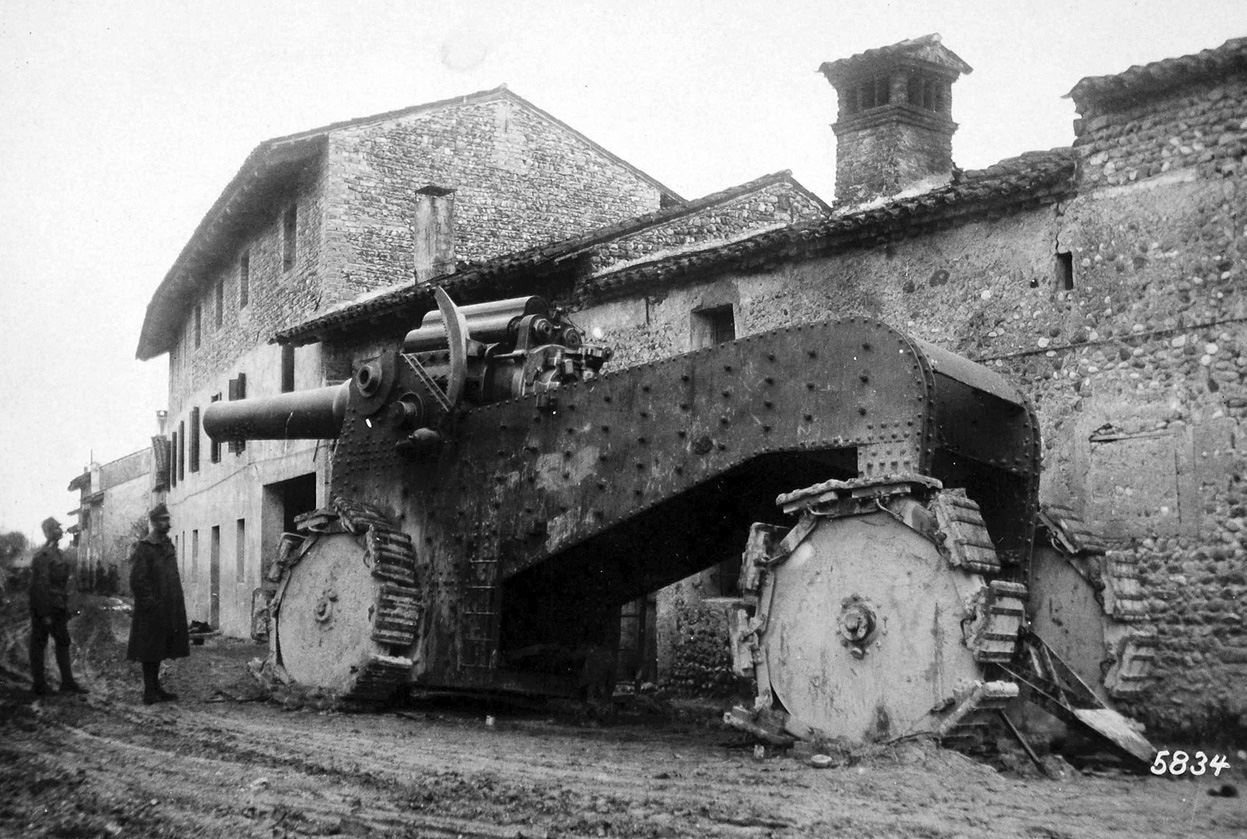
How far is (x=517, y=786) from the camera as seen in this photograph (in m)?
6.42

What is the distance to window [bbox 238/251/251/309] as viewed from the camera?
24.9 meters

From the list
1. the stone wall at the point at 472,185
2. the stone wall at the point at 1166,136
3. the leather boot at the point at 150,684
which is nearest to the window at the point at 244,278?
the stone wall at the point at 472,185

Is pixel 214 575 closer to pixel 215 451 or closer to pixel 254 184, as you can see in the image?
pixel 215 451

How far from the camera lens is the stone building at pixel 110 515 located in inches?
1496

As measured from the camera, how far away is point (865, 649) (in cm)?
686

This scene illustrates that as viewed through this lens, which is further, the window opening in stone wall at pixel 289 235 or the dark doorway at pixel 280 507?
the window opening in stone wall at pixel 289 235

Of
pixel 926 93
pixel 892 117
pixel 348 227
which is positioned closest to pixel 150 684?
pixel 892 117

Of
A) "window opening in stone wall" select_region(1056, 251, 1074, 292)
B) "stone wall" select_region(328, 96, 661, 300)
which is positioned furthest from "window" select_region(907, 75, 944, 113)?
"stone wall" select_region(328, 96, 661, 300)

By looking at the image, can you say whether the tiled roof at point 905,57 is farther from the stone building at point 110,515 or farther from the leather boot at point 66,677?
the stone building at point 110,515

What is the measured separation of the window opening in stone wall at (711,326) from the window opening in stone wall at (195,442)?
15.5 meters

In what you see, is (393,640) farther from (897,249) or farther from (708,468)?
(897,249)

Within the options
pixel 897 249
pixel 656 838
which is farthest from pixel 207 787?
pixel 897 249

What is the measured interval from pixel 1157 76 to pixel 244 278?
18.1 meters

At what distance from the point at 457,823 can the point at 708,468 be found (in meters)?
3.11
